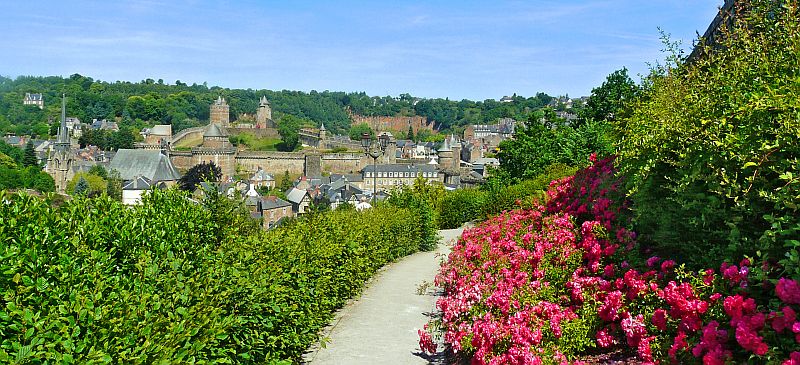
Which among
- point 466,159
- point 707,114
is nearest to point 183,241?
point 707,114

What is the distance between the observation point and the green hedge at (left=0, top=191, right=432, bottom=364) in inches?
148

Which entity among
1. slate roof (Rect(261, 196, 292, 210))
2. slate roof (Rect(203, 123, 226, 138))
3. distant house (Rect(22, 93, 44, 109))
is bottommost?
slate roof (Rect(261, 196, 292, 210))

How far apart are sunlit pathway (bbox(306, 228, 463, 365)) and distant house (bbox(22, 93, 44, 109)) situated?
17898cm

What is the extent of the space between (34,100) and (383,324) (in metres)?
185

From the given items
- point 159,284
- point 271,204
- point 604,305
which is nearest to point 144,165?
point 271,204

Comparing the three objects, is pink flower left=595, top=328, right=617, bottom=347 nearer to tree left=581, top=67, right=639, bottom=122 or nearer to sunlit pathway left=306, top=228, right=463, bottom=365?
sunlit pathway left=306, top=228, right=463, bottom=365

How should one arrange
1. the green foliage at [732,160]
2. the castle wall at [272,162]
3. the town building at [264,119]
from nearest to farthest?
the green foliage at [732,160] < the castle wall at [272,162] < the town building at [264,119]

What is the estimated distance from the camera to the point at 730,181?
15.3ft

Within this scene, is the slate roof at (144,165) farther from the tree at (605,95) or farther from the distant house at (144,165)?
the tree at (605,95)

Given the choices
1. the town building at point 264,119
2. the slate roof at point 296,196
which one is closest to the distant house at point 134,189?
the slate roof at point 296,196

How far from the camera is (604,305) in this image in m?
5.42

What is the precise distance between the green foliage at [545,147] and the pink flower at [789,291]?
62.0 ft

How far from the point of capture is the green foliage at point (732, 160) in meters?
4.33

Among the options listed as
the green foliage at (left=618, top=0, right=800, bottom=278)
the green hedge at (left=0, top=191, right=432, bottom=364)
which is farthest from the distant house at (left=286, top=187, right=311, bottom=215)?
the green foliage at (left=618, top=0, right=800, bottom=278)
